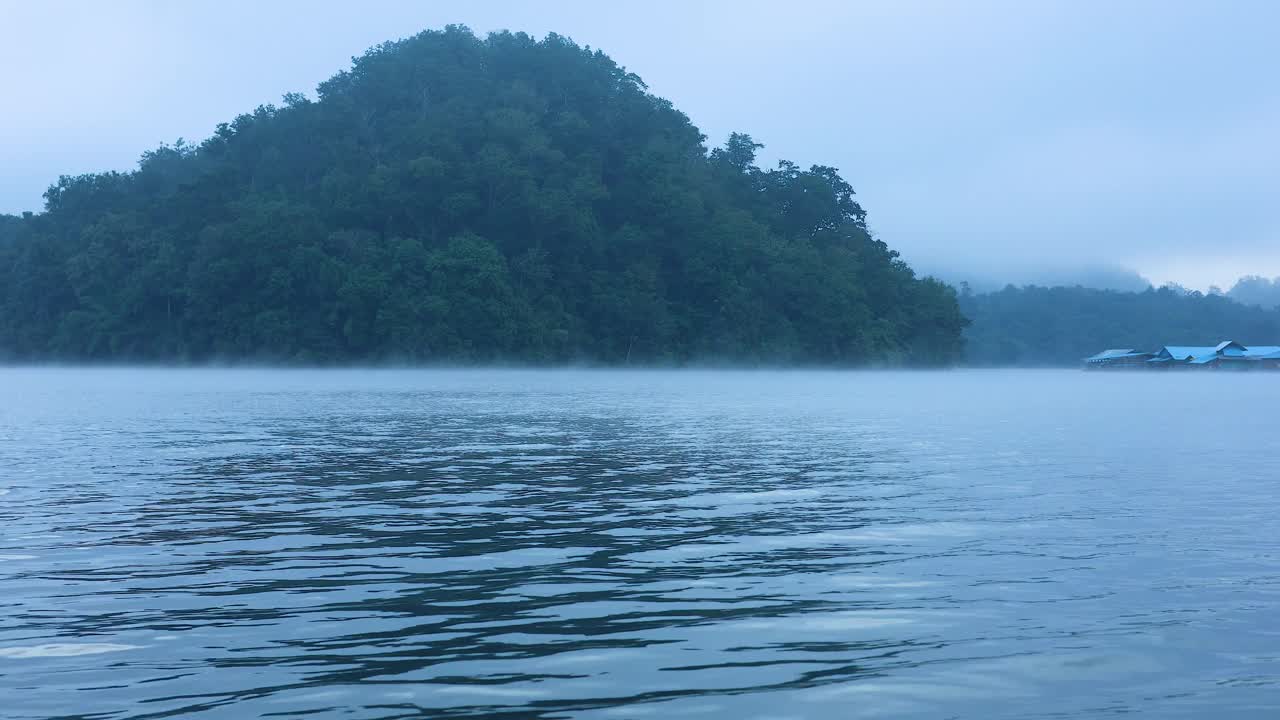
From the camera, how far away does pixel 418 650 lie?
29.0ft

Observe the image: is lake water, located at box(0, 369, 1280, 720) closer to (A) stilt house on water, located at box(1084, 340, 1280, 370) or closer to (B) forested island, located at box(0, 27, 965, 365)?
(B) forested island, located at box(0, 27, 965, 365)

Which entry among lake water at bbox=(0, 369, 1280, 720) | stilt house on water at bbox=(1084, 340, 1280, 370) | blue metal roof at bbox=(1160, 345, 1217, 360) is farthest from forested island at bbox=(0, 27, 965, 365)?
lake water at bbox=(0, 369, 1280, 720)

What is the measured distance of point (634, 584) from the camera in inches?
448

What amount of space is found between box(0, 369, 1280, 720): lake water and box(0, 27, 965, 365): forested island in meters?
98.5

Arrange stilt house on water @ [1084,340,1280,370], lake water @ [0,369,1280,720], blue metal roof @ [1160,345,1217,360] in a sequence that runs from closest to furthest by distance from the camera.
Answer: lake water @ [0,369,1280,720] < stilt house on water @ [1084,340,1280,370] < blue metal roof @ [1160,345,1217,360]

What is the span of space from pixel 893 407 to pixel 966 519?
110ft

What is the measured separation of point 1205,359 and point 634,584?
635 feet

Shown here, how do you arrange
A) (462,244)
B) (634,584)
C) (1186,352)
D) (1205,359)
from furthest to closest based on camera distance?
(1186,352), (1205,359), (462,244), (634,584)

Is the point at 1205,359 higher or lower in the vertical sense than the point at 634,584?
higher

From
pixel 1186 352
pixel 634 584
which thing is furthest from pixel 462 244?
pixel 1186 352

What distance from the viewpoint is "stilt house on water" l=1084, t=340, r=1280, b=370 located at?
597 ft

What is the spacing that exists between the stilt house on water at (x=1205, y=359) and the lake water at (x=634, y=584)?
173893mm

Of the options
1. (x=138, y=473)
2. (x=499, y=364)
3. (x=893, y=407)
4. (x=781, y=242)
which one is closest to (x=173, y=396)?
(x=893, y=407)

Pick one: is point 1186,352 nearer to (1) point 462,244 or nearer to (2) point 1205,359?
(2) point 1205,359
